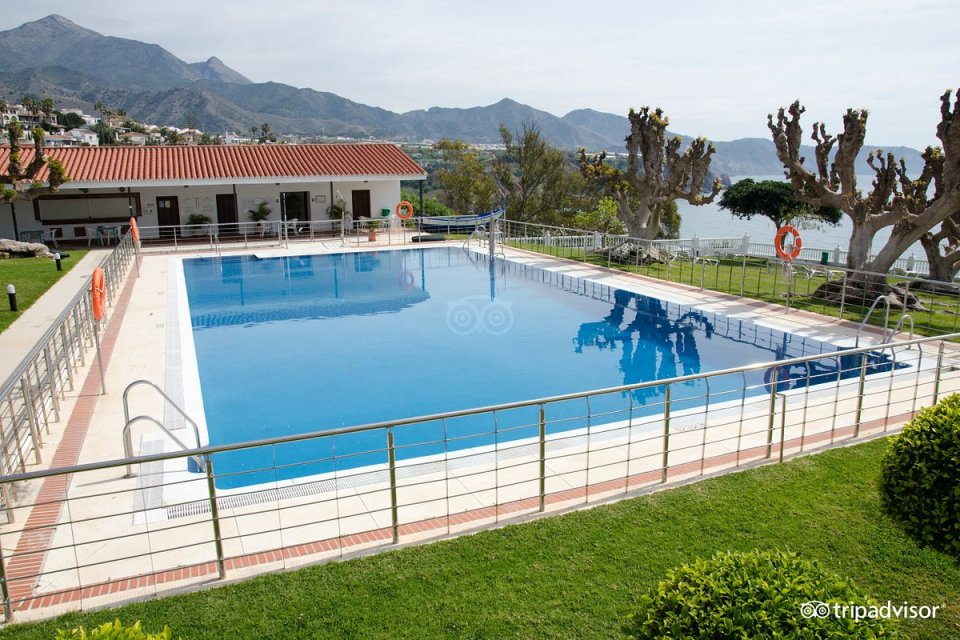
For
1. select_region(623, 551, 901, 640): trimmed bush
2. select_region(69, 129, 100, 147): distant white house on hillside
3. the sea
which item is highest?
select_region(69, 129, 100, 147): distant white house on hillside

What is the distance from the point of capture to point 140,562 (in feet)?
17.5

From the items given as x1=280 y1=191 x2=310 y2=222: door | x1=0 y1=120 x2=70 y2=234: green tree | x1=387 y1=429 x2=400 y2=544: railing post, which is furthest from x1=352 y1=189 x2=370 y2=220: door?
x1=387 y1=429 x2=400 y2=544: railing post

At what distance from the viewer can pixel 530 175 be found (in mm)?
43469

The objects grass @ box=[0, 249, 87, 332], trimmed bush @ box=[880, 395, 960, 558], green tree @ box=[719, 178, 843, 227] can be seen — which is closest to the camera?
trimmed bush @ box=[880, 395, 960, 558]

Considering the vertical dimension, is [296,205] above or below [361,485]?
above

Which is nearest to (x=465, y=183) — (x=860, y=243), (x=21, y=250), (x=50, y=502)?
(x=21, y=250)

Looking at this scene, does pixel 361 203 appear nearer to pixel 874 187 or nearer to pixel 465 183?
pixel 465 183

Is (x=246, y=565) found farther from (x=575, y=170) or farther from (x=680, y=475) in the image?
(x=575, y=170)

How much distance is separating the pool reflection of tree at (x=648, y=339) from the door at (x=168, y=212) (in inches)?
710

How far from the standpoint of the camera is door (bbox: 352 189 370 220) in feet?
96.1

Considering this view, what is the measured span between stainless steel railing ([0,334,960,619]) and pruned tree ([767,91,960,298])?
6.32m

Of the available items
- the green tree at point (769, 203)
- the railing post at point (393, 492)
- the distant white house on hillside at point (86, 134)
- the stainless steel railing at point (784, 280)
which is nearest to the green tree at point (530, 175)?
the green tree at point (769, 203)

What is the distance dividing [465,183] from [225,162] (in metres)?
19.4

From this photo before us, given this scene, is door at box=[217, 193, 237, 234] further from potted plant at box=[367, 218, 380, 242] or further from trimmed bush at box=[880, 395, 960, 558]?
trimmed bush at box=[880, 395, 960, 558]
